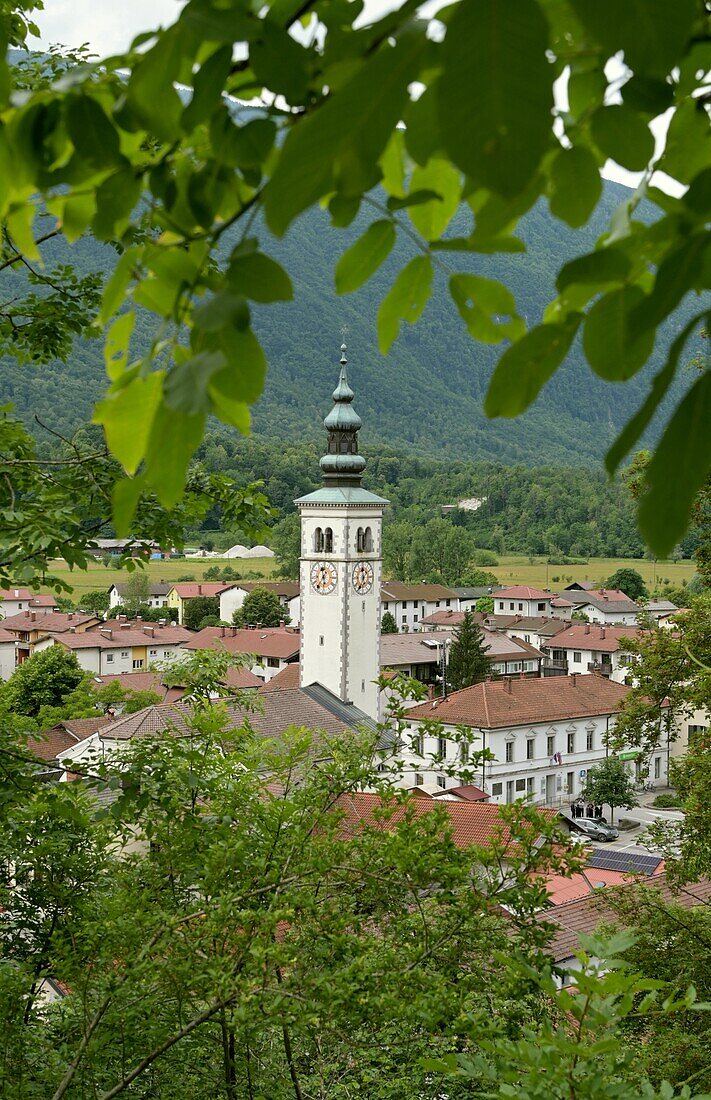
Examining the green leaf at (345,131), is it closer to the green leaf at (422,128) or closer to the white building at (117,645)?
→ the green leaf at (422,128)

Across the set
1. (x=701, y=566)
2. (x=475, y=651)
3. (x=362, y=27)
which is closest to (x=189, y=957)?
(x=362, y=27)

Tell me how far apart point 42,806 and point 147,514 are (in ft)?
5.94

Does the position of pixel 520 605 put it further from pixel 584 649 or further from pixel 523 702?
pixel 523 702

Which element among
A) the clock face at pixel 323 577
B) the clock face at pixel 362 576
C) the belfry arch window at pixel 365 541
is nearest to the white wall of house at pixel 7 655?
the clock face at pixel 323 577

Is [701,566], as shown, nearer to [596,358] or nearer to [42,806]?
[42,806]

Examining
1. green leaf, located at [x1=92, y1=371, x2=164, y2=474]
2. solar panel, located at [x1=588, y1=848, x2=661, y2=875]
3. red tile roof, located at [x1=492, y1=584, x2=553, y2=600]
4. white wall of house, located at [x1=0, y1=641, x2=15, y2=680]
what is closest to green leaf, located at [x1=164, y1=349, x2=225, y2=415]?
green leaf, located at [x1=92, y1=371, x2=164, y2=474]

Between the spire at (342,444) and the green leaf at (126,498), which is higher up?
the spire at (342,444)

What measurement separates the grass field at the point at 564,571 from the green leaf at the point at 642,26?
8985 cm

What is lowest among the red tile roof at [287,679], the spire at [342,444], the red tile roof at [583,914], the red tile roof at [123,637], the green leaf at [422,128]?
the red tile roof at [287,679]

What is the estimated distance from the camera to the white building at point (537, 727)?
35094mm

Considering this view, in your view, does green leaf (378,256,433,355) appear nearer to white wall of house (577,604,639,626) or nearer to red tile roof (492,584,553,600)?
white wall of house (577,604,639,626)

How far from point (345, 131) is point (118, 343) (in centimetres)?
54

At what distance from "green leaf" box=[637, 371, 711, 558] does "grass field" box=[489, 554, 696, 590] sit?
295 feet

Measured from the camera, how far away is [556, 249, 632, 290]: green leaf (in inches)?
37.6
